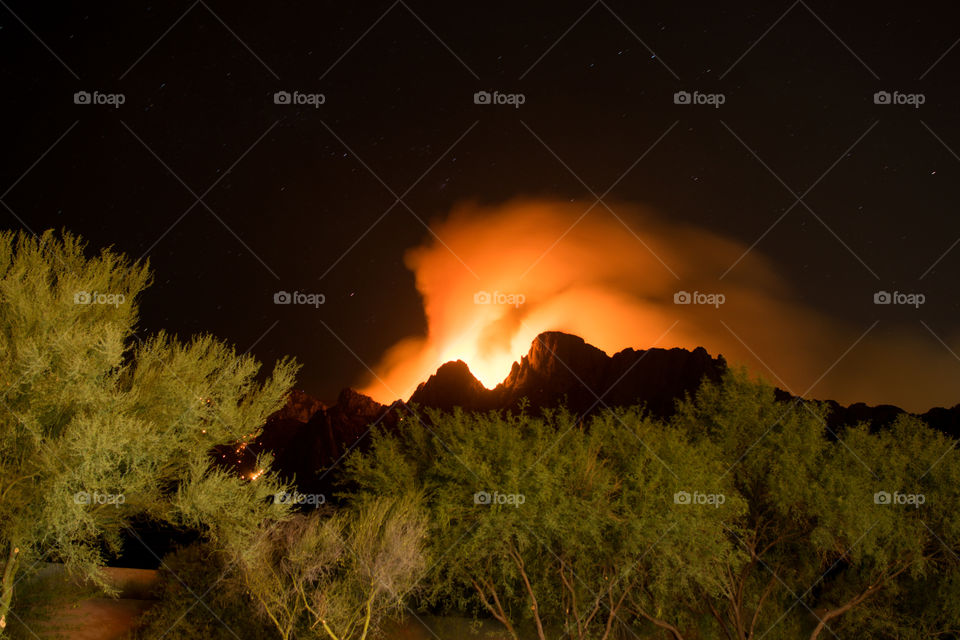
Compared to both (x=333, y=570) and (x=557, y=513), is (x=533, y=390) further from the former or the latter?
(x=333, y=570)

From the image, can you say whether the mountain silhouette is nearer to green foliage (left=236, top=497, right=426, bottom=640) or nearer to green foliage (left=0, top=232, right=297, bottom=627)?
green foliage (left=236, top=497, right=426, bottom=640)

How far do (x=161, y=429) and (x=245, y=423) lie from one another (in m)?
1.63

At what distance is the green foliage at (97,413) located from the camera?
1077 centimetres

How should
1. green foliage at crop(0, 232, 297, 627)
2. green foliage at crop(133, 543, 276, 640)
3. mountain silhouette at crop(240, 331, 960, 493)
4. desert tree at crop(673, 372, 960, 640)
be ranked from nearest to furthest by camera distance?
green foliage at crop(0, 232, 297, 627), green foliage at crop(133, 543, 276, 640), desert tree at crop(673, 372, 960, 640), mountain silhouette at crop(240, 331, 960, 493)

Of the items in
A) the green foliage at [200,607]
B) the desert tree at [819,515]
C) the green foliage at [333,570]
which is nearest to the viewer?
the green foliage at [333,570]

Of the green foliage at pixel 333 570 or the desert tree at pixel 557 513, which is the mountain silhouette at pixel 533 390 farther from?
the green foliage at pixel 333 570

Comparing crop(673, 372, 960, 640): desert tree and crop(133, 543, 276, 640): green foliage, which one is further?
crop(673, 372, 960, 640): desert tree

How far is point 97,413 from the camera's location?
11.1m

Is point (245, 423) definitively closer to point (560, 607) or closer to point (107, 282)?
point (107, 282)

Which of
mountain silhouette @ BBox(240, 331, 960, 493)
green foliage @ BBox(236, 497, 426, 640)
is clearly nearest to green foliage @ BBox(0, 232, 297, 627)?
green foliage @ BBox(236, 497, 426, 640)

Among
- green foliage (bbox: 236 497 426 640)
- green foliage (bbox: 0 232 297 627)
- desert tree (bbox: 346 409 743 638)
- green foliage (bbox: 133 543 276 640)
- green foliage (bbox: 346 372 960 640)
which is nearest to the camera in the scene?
green foliage (bbox: 0 232 297 627)

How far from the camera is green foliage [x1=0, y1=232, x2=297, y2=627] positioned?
35.3 ft

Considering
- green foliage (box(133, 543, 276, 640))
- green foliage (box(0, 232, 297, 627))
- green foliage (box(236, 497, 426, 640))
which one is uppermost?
green foliage (box(0, 232, 297, 627))

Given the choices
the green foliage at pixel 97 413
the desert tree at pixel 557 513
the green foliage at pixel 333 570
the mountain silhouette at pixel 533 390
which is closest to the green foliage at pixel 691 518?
the desert tree at pixel 557 513
